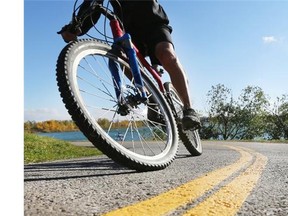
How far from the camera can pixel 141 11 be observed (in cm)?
332

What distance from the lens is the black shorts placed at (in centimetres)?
325

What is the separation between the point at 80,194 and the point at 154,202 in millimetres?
390

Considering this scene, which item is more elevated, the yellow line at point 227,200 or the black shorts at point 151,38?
the black shorts at point 151,38

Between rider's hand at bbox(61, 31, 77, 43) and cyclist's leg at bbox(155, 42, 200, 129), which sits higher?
rider's hand at bbox(61, 31, 77, 43)

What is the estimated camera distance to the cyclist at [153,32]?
10.3ft

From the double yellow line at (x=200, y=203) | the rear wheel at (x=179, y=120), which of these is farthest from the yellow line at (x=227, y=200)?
the rear wheel at (x=179, y=120)

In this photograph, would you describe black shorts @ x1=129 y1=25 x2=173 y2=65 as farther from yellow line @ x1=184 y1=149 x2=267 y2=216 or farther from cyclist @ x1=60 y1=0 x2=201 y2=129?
yellow line @ x1=184 y1=149 x2=267 y2=216

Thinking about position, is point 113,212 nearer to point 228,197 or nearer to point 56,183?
point 228,197

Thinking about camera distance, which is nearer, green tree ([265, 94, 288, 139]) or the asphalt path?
the asphalt path

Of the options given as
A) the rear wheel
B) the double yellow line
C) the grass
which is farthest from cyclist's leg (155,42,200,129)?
the grass

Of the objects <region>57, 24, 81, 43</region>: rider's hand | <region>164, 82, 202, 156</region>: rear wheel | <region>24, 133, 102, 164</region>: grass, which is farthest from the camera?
<region>24, 133, 102, 164</region>: grass

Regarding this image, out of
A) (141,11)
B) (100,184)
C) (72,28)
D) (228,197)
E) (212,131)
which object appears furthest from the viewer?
(212,131)

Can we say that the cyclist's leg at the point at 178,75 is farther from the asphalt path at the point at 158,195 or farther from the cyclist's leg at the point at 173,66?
the asphalt path at the point at 158,195
